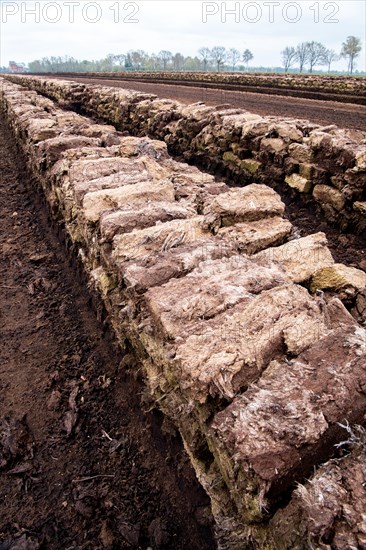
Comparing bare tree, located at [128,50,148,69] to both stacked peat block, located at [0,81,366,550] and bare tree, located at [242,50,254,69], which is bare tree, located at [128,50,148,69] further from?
stacked peat block, located at [0,81,366,550]

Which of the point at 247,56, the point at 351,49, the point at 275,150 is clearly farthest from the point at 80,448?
the point at 247,56

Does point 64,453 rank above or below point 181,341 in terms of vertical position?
below

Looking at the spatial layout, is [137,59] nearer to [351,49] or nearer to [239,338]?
[351,49]

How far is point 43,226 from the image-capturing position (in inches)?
253

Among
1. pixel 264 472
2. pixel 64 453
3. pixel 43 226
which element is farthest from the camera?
pixel 43 226

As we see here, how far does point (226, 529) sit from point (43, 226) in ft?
18.3

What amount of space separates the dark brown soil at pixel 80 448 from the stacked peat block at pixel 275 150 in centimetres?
401

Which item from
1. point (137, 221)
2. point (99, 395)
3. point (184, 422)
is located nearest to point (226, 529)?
point (184, 422)

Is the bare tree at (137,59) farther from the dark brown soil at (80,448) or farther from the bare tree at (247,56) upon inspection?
the dark brown soil at (80,448)

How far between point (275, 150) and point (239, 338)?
18.0 ft

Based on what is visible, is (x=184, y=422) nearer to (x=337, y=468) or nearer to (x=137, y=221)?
(x=337, y=468)

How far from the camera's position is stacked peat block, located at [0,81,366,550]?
60.7 inches

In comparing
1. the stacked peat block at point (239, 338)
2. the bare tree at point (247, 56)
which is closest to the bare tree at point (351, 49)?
the bare tree at point (247, 56)

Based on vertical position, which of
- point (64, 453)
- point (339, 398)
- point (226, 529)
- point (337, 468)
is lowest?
point (64, 453)
